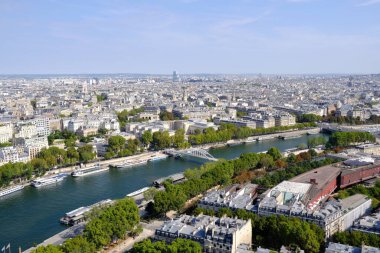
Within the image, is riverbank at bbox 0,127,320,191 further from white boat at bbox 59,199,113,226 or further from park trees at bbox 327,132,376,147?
park trees at bbox 327,132,376,147

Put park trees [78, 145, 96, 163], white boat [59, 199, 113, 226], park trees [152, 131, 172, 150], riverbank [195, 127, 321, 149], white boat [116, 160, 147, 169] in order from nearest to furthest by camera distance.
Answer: white boat [59, 199, 113, 226] → white boat [116, 160, 147, 169] → park trees [78, 145, 96, 163] → park trees [152, 131, 172, 150] → riverbank [195, 127, 321, 149]

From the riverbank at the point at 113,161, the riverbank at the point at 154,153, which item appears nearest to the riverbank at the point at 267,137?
the riverbank at the point at 154,153

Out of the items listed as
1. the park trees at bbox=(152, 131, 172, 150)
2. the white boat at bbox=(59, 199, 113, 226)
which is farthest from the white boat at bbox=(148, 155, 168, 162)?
the white boat at bbox=(59, 199, 113, 226)

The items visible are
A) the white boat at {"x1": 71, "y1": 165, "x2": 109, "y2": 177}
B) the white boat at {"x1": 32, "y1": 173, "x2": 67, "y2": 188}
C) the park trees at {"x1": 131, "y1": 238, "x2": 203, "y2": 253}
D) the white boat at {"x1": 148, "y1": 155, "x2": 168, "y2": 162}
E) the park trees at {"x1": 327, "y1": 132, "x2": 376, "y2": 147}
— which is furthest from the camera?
the park trees at {"x1": 327, "y1": 132, "x2": 376, "y2": 147}

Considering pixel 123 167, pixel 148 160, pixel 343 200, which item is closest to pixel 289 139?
pixel 148 160

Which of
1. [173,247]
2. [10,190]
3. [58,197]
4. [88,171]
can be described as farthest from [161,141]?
[173,247]

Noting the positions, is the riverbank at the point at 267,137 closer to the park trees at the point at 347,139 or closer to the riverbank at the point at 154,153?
the riverbank at the point at 154,153

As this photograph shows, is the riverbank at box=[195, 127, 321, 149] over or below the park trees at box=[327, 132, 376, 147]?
below

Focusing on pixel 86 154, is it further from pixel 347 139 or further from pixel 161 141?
pixel 347 139

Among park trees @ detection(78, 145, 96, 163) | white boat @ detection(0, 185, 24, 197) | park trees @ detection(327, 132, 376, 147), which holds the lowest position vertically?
white boat @ detection(0, 185, 24, 197)
